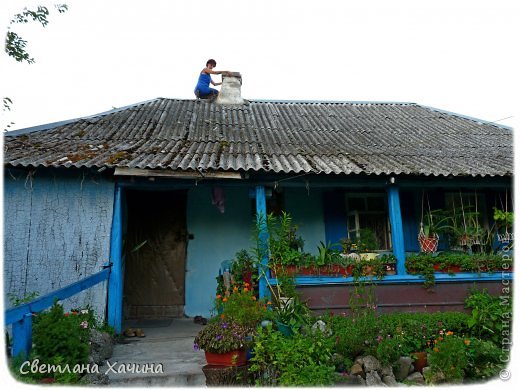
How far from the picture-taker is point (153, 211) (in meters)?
8.38

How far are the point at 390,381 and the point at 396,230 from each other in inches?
110

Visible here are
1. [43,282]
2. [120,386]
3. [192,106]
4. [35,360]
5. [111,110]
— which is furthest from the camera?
[192,106]

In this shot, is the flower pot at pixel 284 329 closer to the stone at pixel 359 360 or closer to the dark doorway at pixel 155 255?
the stone at pixel 359 360

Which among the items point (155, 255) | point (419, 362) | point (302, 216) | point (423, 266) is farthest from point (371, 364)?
point (155, 255)

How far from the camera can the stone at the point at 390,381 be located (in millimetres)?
4728

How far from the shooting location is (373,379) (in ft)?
15.4

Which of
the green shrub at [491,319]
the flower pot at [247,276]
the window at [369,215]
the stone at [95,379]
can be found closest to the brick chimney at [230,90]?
the window at [369,215]

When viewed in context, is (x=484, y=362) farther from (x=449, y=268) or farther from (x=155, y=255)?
(x=155, y=255)

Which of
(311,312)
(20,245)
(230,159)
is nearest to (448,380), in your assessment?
(311,312)

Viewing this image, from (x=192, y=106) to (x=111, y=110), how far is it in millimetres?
2264

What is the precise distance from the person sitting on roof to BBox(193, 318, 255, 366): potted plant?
847 centimetres

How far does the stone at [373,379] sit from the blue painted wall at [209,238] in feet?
12.8

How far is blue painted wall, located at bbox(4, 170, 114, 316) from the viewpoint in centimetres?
646

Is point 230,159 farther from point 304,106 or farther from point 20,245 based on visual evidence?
point 304,106
